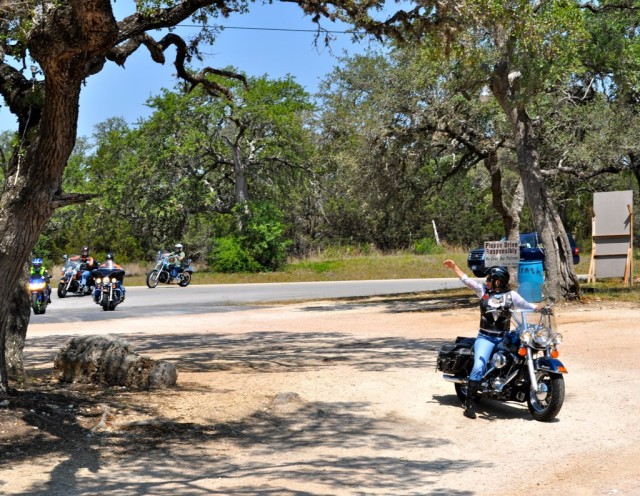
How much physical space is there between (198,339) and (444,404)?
7.55 metres

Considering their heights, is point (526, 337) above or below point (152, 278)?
below

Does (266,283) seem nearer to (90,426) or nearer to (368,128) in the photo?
(368,128)

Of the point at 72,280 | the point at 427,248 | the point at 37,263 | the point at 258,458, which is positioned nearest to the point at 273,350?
the point at 258,458

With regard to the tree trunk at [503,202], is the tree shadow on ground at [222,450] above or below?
below

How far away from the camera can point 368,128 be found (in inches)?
970

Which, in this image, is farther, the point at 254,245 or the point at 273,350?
the point at 254,245

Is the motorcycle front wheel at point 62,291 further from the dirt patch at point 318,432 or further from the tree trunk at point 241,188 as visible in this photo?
the dirt patch at point 318,432

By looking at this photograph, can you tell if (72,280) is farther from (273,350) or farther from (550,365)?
(550,365)

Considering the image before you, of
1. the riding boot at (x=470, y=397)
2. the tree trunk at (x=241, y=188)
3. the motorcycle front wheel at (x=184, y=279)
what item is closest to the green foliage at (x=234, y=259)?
the tree trunk at (x=241, y=188)

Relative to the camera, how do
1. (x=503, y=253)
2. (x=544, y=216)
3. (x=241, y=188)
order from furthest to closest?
(x=241, y=188), (x=544, y=216), (x=503, y=253)

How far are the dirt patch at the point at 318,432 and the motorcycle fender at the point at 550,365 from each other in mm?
501

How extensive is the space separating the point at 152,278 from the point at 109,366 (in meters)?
23.2

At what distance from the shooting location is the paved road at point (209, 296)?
929 inches

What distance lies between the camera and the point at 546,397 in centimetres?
938
